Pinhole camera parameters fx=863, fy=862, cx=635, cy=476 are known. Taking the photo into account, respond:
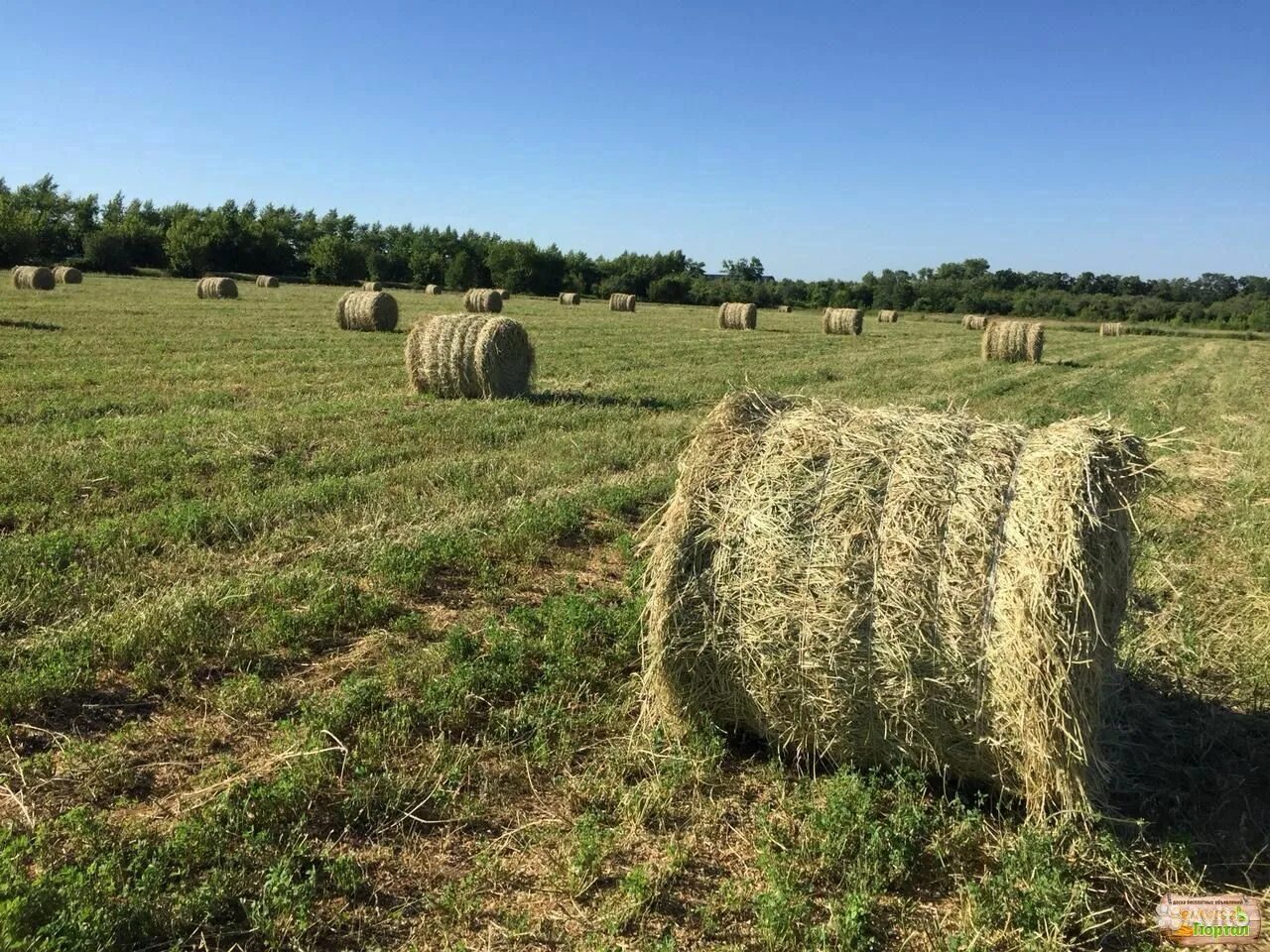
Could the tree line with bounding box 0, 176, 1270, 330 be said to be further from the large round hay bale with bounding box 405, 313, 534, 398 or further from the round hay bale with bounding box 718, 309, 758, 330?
the large round hay bale with bounding box 405, 313, 534, 398

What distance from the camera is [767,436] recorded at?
417cm

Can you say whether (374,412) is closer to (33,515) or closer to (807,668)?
(33,515)

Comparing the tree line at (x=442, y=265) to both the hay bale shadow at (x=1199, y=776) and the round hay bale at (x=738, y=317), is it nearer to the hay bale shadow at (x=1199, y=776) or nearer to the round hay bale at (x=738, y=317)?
the round hay bale at (x=738, y=317)

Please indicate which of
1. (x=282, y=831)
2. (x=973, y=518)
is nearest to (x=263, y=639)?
(x=282, y=831)

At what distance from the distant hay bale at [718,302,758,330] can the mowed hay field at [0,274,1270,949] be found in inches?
1068

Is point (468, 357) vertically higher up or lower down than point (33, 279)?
lower down

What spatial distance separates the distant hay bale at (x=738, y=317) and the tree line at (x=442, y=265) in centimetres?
3701

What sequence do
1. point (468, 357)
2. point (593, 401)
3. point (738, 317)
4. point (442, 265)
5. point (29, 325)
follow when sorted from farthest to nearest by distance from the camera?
point (442, 265) < point (738, 317) < point (29, 325) < point (593, 401) < point (468, 357)

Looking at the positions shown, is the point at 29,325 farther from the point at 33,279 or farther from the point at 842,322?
the point at 842,322

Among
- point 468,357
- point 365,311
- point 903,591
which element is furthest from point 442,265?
point 903,591

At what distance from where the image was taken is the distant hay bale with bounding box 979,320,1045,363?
23562 mm

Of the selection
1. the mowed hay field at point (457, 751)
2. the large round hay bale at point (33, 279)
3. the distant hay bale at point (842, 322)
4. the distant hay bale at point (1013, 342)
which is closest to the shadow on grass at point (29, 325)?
the mowed hay field at point (457, 751)

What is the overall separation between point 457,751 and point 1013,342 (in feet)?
76.2

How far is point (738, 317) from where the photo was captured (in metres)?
35.2
